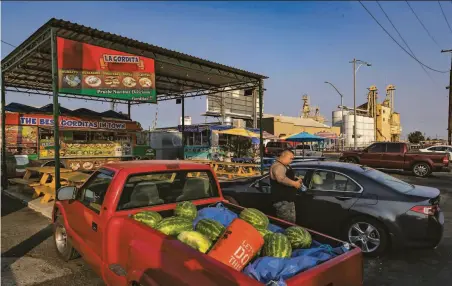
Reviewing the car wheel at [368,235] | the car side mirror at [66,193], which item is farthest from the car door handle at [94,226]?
the car wheel at [368,235]

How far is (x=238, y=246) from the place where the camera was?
2.59m

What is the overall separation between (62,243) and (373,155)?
17.8 metres

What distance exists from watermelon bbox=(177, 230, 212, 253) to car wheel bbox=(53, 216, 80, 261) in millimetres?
2635

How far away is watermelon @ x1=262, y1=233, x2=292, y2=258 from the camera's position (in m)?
2.76

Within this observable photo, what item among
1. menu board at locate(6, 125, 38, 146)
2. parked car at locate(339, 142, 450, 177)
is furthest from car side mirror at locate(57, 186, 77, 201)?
parked car at locate(339, 142, 450, 177)

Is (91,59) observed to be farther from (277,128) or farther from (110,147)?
(277,128)

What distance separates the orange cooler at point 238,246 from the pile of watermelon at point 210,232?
0.17 m

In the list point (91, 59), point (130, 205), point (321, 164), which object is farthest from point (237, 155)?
point (130, 205)

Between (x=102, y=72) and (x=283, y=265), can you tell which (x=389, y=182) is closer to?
(x=283, y=265)

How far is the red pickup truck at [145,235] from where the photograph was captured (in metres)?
2.33

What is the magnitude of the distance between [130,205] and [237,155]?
20.9m

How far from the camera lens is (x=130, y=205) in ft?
12.0

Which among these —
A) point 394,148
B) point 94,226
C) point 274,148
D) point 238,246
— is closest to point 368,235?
point 238,246

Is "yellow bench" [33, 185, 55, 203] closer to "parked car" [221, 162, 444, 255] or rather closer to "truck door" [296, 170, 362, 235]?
"parked car" [221, 162, 444, 255]
